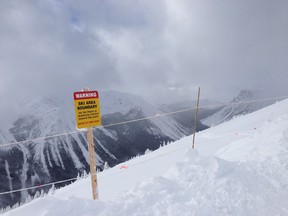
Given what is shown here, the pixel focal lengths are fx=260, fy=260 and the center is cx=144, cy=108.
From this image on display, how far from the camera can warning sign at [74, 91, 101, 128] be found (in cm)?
846

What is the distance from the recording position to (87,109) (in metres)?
8.69

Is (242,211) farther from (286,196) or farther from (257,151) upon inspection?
(257,151)

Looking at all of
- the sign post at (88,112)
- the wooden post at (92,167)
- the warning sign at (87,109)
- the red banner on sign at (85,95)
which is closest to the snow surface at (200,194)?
the wooden post at (92,167)

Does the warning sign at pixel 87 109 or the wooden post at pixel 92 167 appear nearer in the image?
the warning sign at pixel 87 109

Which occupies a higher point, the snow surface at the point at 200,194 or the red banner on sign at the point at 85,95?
the red banner on sign at the point at 85,95

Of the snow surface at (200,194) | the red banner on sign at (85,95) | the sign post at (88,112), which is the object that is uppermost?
the red banner on sign at (85,95)

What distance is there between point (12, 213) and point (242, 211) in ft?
20.5

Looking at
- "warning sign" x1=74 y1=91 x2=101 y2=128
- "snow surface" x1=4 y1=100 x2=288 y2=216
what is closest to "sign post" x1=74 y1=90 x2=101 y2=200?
"warning sign" x1=74 y1=91 x2=101 y2=128

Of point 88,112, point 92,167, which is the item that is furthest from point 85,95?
point 92,167

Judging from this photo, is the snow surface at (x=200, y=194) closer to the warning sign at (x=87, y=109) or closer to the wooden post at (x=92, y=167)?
the wooden post at (x=92, y=167)

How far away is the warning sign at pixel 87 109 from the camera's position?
846 cm

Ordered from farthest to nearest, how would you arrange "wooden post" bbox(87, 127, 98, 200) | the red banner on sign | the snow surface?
"wooden post" bbox(87, 127, 98, 200) → the red banner on sign → the snow surface

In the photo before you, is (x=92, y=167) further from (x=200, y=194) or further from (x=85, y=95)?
(x=200, y=194)

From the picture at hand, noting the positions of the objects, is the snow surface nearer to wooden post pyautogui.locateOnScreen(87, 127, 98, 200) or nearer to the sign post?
wooden post pyautogui.locateOnScreen(87, 127, 98, 200)
